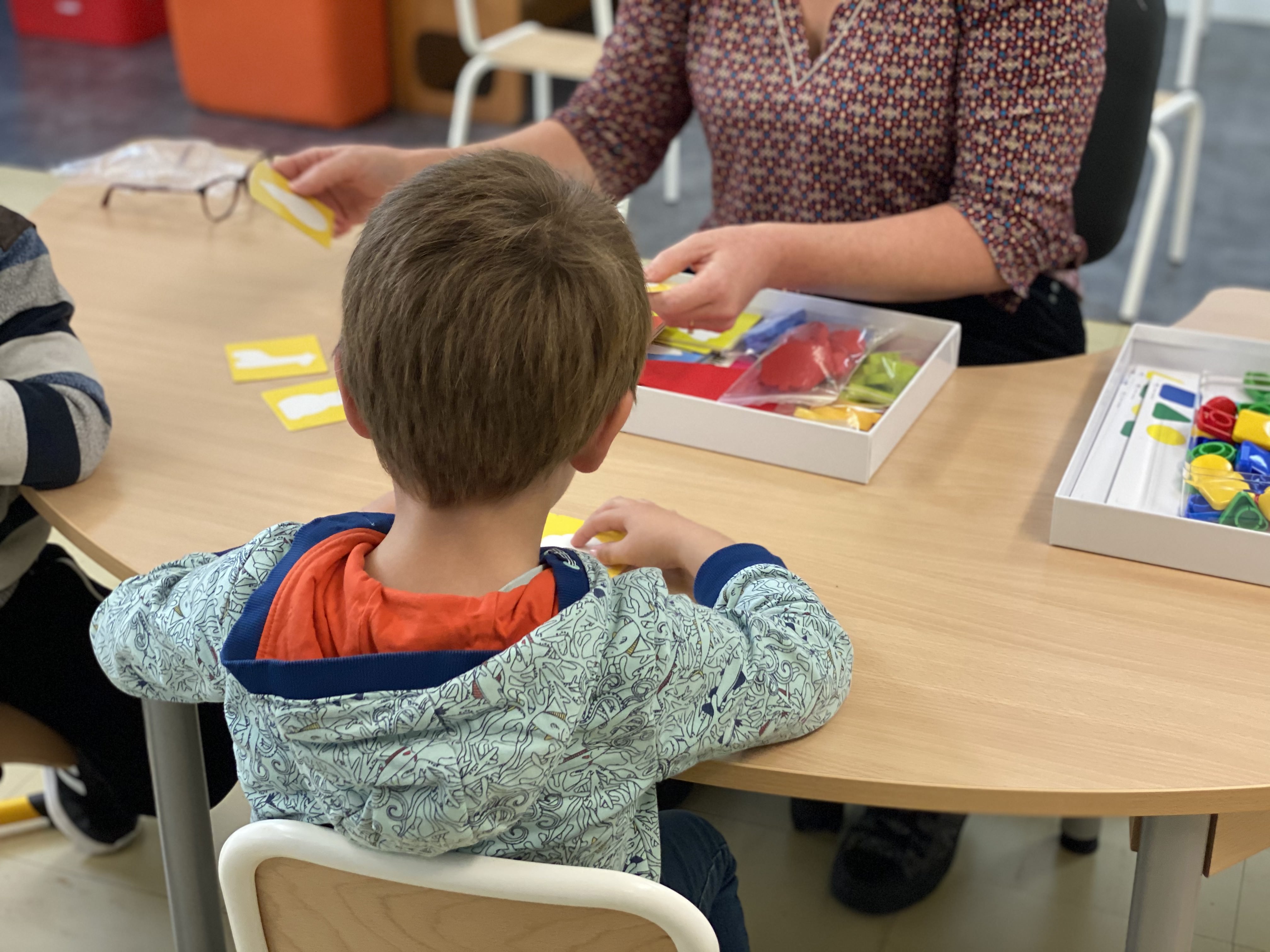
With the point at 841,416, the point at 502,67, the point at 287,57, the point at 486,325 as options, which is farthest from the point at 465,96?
the point at 486,325

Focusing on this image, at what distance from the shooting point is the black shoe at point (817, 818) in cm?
159

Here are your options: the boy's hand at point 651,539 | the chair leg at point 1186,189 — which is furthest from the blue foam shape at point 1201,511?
the chair leg at point 1186,189

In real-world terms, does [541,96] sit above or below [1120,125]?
below

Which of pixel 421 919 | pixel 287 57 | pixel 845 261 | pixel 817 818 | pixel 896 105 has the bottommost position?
pixel 817 818

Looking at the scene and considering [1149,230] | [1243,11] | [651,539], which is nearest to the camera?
[651,539]

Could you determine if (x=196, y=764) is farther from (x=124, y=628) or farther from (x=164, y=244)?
(x=164, y=244)

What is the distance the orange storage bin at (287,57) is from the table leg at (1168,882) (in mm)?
3704

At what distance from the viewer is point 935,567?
3.16 feet

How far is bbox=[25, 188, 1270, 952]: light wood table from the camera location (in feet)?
2.56

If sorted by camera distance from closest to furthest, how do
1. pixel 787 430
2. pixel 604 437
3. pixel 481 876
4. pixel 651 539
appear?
1. pixel 481 876
2. pixel 604 437
3. pixel 651 539
4. pixel 787 430

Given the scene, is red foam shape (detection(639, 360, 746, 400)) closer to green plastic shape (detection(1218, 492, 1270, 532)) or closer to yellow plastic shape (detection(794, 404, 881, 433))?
yellow plastic shape (detection(794, 404, 881, 433))

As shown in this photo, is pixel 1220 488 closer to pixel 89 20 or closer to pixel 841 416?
pixel 841 416

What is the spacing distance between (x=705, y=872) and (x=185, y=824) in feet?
1.52

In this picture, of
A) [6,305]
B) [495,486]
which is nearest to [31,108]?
[6,305]
